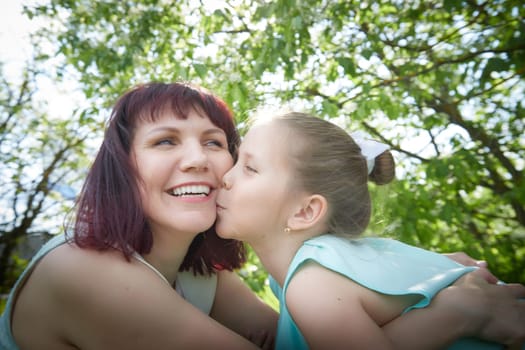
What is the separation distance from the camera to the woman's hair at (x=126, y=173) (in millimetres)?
1749

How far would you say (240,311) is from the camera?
7.77 ft

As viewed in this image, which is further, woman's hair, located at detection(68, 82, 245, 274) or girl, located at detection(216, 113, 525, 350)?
woman's hair, located at detection(68, 82, 245, 274)

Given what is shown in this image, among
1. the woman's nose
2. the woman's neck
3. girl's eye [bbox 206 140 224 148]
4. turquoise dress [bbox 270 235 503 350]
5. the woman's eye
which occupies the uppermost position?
the woman's eye

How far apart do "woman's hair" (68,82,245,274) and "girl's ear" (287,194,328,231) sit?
54cm

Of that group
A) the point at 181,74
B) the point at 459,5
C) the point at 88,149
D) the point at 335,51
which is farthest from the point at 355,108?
the point at 88,149

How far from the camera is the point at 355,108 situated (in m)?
4.14

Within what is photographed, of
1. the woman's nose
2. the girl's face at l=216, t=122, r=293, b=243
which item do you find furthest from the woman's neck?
the woman's nose

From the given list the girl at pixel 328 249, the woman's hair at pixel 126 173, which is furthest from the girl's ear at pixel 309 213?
the woman's hair at pixel 126 173

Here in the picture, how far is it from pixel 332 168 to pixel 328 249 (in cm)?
46

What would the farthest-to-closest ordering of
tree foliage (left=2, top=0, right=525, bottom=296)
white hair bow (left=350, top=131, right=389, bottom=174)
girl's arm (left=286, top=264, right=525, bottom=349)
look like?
tree foliage (left=2, top=0, right=525, bottom=296) → white hair bow (left=350, top=131, right=389, bottom=174) → girl's arm (left=286, top=264, right=525, bottom=349)

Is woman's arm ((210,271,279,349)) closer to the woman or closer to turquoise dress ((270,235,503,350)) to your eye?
the woman

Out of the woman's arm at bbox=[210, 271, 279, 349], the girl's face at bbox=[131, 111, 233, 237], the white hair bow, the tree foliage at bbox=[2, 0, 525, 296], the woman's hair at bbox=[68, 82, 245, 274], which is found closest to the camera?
the woman's hair at bbox=[68, 82, 245, 274]

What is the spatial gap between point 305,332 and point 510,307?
0.88 metres

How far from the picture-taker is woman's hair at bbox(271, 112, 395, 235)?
193 cm
